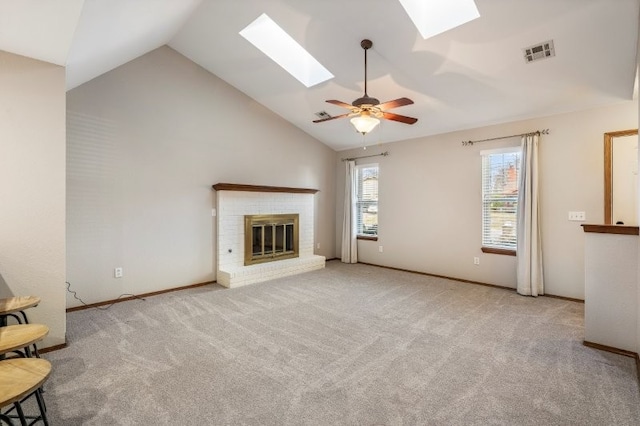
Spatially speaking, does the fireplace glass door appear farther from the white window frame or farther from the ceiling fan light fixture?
the ceiling fan light fixture

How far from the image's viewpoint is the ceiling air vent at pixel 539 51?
10.4 feet

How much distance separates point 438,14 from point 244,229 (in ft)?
13.5

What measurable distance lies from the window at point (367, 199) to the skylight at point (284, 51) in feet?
8.09

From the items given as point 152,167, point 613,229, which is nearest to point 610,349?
point 613,229

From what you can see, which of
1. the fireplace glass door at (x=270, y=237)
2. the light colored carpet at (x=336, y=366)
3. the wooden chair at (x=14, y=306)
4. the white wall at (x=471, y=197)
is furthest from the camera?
the fireplace glass door at (x=270, y=237)

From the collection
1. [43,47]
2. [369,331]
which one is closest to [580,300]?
[369,331]

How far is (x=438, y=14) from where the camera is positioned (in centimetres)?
327

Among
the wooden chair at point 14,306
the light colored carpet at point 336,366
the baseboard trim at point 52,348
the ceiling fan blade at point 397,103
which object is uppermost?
the ceiling fan blade at point 397,103

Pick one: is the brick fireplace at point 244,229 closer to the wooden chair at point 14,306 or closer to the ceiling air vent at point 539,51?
the wooden chair at point 14,306

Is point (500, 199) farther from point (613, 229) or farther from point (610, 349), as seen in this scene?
point (610, 349)

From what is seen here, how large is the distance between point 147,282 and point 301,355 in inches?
114

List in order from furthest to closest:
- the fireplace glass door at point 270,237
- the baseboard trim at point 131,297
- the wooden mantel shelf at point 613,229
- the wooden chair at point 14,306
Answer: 1. the fireplace glass door at point 270,237
2. the baseboard trim at point 131,297
3. the wooden mantel shelf at point 613,229
4. the wooden chair at point 14,306

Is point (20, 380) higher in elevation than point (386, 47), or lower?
lower

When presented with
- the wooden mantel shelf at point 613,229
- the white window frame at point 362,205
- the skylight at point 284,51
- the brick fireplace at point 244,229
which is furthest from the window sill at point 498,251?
the skylight at point 284,51
